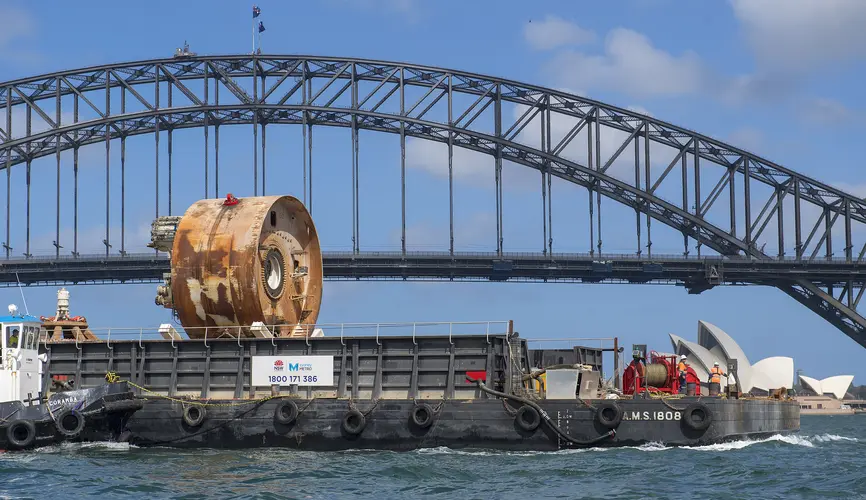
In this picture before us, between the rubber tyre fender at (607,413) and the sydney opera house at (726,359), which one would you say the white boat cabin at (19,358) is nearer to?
the rubber tyre fender at (607,413)

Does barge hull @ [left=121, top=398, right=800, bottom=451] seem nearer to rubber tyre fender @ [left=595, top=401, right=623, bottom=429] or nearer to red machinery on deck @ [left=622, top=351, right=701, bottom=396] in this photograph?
rubber tyre fender @ [left=595, top=401, right=623, bottom=429]

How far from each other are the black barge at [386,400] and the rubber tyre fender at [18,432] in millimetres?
2989

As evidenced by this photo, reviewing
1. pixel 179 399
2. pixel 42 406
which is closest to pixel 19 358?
pixel 42 406

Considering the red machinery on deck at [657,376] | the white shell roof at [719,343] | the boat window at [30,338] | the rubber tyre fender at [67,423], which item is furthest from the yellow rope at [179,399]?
the white shell roof at [719,343]

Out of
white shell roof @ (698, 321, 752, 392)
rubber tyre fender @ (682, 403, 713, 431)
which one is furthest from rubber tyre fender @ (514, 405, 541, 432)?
white shell roof @ (698, 321, 752, 392)

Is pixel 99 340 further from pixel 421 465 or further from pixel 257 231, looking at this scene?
pixel 421 465

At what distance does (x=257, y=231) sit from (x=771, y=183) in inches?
3004

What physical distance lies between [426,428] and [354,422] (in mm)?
2313

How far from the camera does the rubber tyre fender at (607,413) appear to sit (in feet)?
119

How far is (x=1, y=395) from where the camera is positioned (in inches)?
1556

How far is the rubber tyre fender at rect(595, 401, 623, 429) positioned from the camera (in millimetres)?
36406

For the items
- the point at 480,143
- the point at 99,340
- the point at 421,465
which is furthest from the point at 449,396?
the point at 480,143

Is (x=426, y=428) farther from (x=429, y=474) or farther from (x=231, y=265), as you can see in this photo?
(x=231, y=265)

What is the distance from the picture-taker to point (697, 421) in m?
36.7
